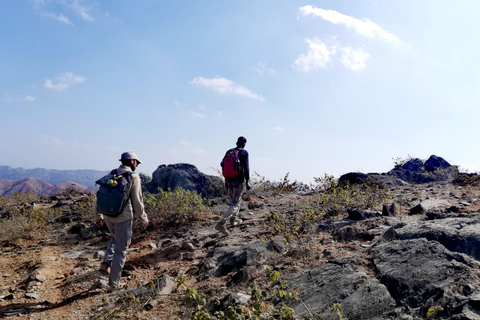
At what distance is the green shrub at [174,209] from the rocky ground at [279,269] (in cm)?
98

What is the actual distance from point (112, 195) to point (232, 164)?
3179mm

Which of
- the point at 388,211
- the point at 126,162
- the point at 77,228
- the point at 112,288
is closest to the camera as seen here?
the point at 112,288

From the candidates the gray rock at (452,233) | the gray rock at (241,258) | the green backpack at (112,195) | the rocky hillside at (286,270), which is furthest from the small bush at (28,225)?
the gray rock at (452,233)

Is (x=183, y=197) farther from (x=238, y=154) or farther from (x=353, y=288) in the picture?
(x=353, y=288)

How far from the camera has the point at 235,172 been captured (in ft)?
25.4

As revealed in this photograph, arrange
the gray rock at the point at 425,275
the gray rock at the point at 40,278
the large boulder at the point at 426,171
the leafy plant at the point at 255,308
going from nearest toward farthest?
the leafy plant at the point at 255,308 → the gray rock at the point at 425,275 → the gray rock at the point at 40,278 → the large boulder at the point at 426,171

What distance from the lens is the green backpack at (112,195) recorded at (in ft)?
16.9

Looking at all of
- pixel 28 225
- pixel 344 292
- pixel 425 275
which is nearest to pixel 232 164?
pixel 344 292

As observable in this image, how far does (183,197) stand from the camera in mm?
10516

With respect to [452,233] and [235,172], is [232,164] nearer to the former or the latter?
[235,172]

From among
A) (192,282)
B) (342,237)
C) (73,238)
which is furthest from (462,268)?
(73,238)

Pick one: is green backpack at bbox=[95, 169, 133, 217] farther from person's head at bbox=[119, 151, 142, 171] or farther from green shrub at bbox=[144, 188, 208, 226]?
green shrub at bbox=[144, 188, 208, 226]

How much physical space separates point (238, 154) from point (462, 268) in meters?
5.01

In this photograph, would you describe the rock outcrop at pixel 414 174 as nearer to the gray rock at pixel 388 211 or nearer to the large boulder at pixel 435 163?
the large boulder at pixel 435 163
